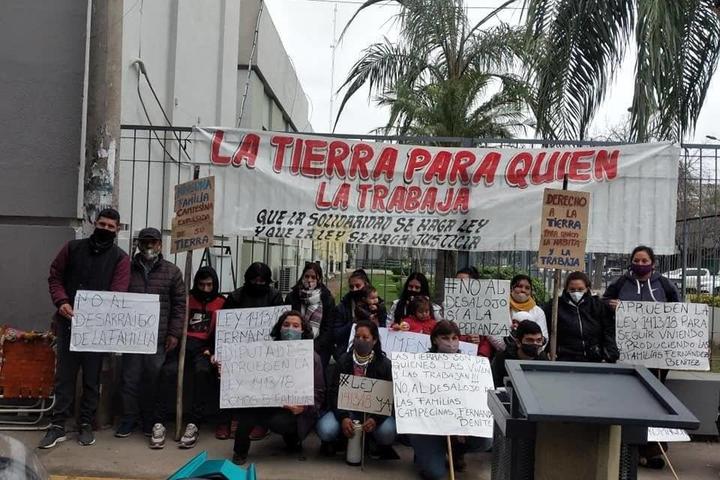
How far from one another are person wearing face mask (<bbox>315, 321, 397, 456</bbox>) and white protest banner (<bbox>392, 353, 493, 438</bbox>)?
0.73 ft

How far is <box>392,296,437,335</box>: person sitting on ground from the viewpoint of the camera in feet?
21.0

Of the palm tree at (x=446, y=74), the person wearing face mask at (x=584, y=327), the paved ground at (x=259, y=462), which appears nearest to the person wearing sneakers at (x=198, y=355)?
the paved ground at (x=259, y=462)

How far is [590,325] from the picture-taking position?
20.5ft

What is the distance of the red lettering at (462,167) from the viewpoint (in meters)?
7.14

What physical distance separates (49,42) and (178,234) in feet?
9.10

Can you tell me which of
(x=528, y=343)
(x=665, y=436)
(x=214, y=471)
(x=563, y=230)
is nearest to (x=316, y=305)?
(x=528, y=343)

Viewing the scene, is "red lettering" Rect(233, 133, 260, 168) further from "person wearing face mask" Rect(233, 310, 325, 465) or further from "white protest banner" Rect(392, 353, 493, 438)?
"white protest banner" Rect(392, 353, 493, 438)

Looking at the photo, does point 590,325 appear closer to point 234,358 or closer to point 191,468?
point 234,358

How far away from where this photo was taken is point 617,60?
299 inches

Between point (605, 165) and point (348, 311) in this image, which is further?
point (605, 165)

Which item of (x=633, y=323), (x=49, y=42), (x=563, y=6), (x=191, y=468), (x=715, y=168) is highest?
(x=563, y=6)

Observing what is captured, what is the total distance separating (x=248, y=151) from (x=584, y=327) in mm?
3744

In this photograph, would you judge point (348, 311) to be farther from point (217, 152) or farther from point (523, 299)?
point (217, 152)

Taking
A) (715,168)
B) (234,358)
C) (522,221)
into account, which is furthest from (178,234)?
(715,168)
